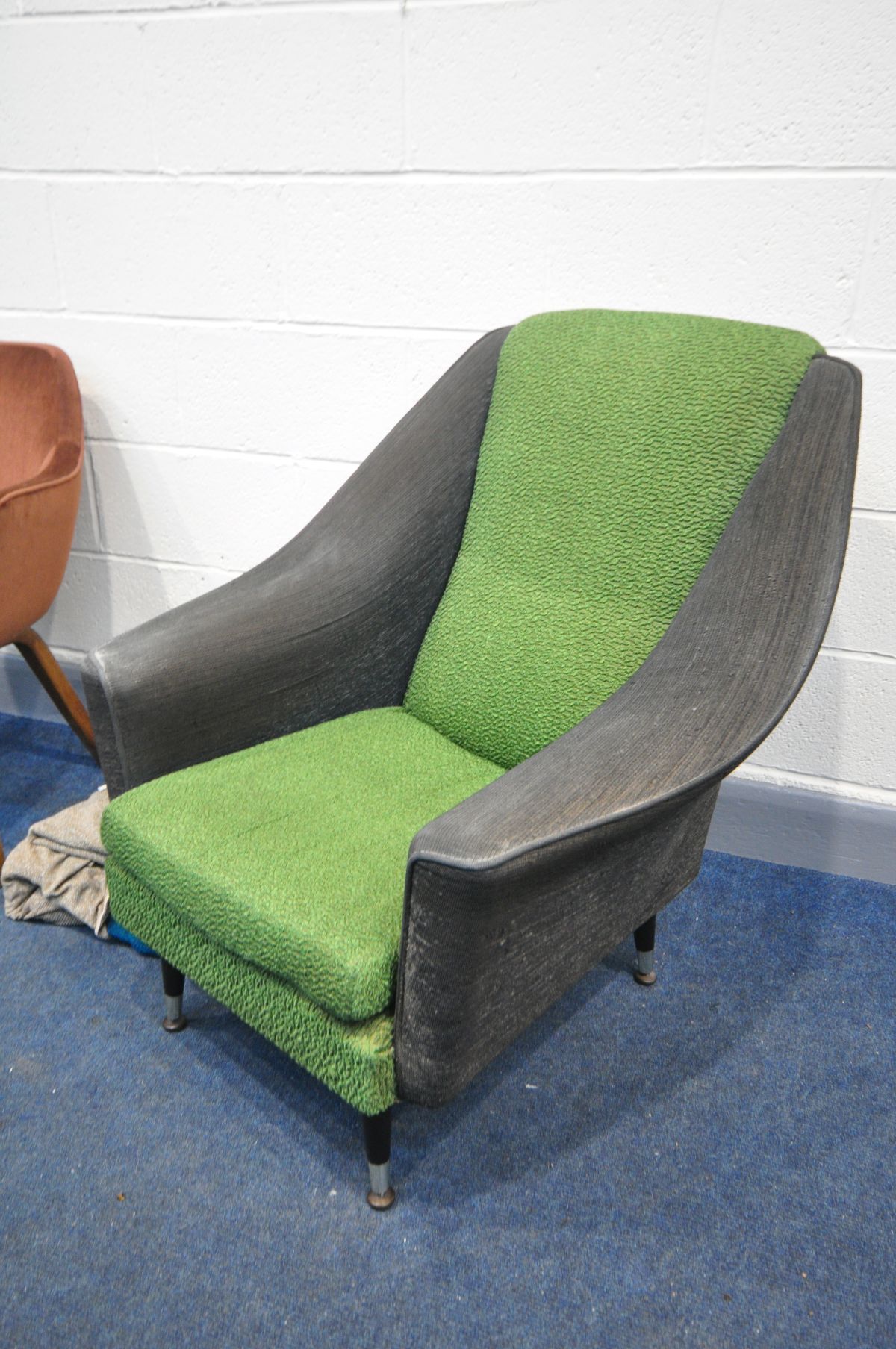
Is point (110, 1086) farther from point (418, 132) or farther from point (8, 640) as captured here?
point (418, 132)

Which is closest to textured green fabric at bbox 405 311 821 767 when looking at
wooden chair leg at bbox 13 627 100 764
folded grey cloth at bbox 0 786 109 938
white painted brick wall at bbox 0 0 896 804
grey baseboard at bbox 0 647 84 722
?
white painted brick wall at bbox 0 0 896 804

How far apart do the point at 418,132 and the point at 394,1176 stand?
1490 mm

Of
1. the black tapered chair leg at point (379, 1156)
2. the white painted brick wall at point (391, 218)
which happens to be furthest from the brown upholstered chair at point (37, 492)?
the black tapered chair leg at point (379, 1156)

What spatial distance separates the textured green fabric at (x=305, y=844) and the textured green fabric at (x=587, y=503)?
0.13 meters

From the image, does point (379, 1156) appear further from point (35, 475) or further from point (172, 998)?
point (35, 475)

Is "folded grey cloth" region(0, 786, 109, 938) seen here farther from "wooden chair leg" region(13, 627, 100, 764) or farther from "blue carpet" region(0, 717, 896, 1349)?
"wooden chair leg" region(13, 627, 100, 764)

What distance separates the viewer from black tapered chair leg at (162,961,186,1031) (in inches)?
50.6

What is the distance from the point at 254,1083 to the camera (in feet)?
4.10

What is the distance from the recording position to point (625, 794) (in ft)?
2.86

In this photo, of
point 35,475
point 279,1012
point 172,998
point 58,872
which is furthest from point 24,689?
point 279,1012

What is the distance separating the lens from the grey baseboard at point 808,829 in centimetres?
164

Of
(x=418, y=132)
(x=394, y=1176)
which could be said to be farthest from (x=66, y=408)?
(x=394, y=1176)

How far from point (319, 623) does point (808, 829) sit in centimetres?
95

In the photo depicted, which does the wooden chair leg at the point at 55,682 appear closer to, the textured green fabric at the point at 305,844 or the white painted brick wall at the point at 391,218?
the white painted brick wall at the point at 391,218
